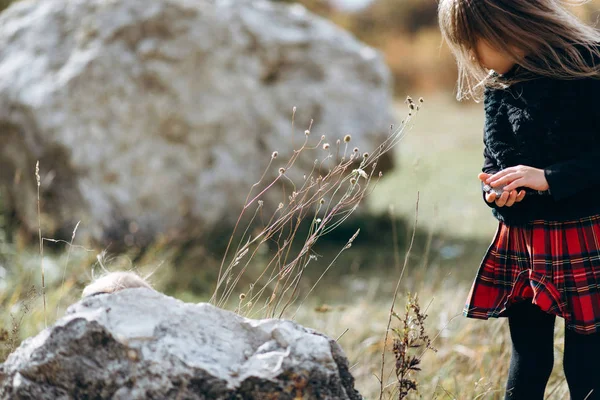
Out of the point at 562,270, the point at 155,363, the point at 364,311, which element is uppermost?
the point at 562,270

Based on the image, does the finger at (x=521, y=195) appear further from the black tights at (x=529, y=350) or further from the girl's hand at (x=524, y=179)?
the black tights at (x=529, y=350)

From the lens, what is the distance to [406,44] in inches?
889

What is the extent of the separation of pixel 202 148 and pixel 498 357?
3219 mm

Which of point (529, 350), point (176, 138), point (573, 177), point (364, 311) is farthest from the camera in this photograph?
point (176, 138)

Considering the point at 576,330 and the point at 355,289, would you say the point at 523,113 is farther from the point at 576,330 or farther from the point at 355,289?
the point at 355,289

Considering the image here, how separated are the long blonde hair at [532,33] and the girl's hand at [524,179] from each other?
271 millimetres

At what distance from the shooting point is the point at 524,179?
1980 millimetres

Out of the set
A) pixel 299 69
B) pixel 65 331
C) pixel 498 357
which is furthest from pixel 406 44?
pixel 65 331

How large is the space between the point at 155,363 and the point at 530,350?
1.18 metres

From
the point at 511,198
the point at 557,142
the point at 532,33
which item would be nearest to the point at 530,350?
the point at 511,198

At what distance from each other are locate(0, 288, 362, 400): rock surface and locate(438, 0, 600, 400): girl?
0.77 meters

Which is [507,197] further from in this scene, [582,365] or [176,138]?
[176,138]

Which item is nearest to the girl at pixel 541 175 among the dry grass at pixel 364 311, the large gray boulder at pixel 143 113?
the dry grass at pixel 364 311

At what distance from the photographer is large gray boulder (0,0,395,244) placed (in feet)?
17.1
